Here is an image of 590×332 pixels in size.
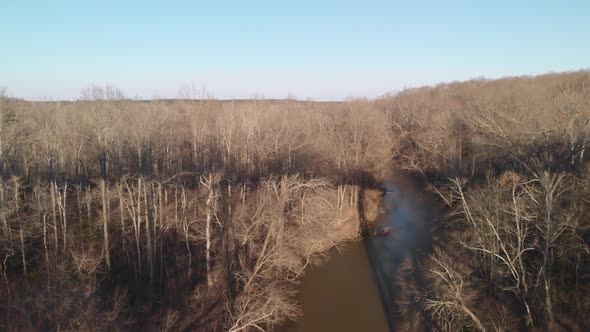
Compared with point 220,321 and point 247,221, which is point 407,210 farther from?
point 220,321

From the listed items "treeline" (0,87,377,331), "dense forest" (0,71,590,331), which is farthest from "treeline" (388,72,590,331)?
"treeline" (0,87,377,331)

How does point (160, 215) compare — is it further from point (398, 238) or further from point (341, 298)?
point (398, 238)

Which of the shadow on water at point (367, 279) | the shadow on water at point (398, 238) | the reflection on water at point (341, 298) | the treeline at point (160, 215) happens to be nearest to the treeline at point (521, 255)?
the shadow on water at point (398, 238)

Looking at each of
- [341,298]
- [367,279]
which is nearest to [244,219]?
[341,298]

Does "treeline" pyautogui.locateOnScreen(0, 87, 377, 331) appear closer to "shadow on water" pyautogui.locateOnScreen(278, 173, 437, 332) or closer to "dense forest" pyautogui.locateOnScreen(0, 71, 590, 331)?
"dense forest" pyautogui.locateOnScreen(0, 71, 590, 331)

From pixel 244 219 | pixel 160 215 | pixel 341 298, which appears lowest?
pixel 341 298

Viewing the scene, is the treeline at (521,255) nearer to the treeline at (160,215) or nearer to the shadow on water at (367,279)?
the shadow on water at (367,279)

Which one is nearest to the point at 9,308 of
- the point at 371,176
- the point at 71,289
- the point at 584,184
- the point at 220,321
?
the point at 71,289
